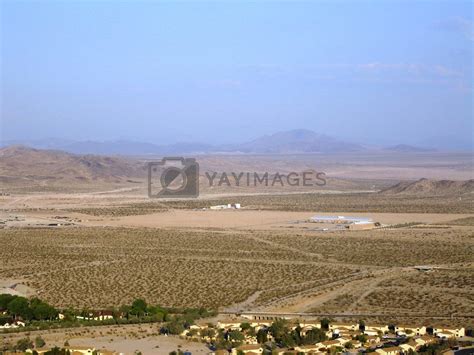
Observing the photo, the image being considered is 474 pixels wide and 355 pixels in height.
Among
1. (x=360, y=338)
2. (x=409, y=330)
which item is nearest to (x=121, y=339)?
(x=360, y=338)

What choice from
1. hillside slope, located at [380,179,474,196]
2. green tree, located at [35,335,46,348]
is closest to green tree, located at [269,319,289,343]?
green tree, located at [35,335,46,348]

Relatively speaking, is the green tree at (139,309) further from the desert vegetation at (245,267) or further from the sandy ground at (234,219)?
the sandy ground at (234,219)

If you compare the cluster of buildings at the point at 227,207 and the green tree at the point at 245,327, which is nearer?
the green tree at the point at 245,327

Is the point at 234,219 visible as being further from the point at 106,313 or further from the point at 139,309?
the point at 139,309

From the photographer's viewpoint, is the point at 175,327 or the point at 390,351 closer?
the point at 390,351

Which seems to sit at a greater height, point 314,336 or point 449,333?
point 314,336

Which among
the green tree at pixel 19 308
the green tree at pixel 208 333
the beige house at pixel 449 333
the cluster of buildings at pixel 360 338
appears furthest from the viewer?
the green tree at pixel 19 308

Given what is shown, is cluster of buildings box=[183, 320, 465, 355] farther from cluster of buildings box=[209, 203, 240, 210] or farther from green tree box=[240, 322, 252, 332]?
cluster of buildings box=[209, 203, 240, 210]

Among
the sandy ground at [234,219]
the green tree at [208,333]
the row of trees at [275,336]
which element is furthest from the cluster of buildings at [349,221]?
the green tree at [208,333]

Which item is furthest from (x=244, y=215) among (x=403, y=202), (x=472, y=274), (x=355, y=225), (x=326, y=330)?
(x=326, y=330)
